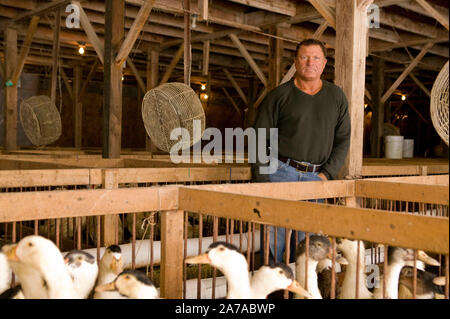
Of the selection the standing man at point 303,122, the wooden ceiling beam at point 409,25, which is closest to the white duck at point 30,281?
the standing man at point 303,122

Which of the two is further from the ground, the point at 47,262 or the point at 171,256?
the point at 47,262

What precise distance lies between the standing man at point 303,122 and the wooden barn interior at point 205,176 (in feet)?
0.49

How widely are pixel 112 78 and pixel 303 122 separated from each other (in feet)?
9.51

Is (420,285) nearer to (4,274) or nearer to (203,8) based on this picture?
(4,274)

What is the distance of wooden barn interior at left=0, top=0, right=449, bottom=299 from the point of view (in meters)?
1.67

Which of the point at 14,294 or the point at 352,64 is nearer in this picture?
the point at 14,294

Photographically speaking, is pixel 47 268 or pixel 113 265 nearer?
pixel 47 268

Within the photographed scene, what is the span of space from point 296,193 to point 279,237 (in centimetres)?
31

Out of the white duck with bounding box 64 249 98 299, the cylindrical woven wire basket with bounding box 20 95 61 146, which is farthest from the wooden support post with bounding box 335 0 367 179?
the cylindrical woven wire basket with bounding box 20 95 61 146

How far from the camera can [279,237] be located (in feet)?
8.35

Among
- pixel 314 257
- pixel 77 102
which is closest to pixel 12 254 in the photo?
pixel 314 257

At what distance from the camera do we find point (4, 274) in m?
1.62

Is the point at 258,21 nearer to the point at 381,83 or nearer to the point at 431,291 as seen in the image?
the point at 381,83
